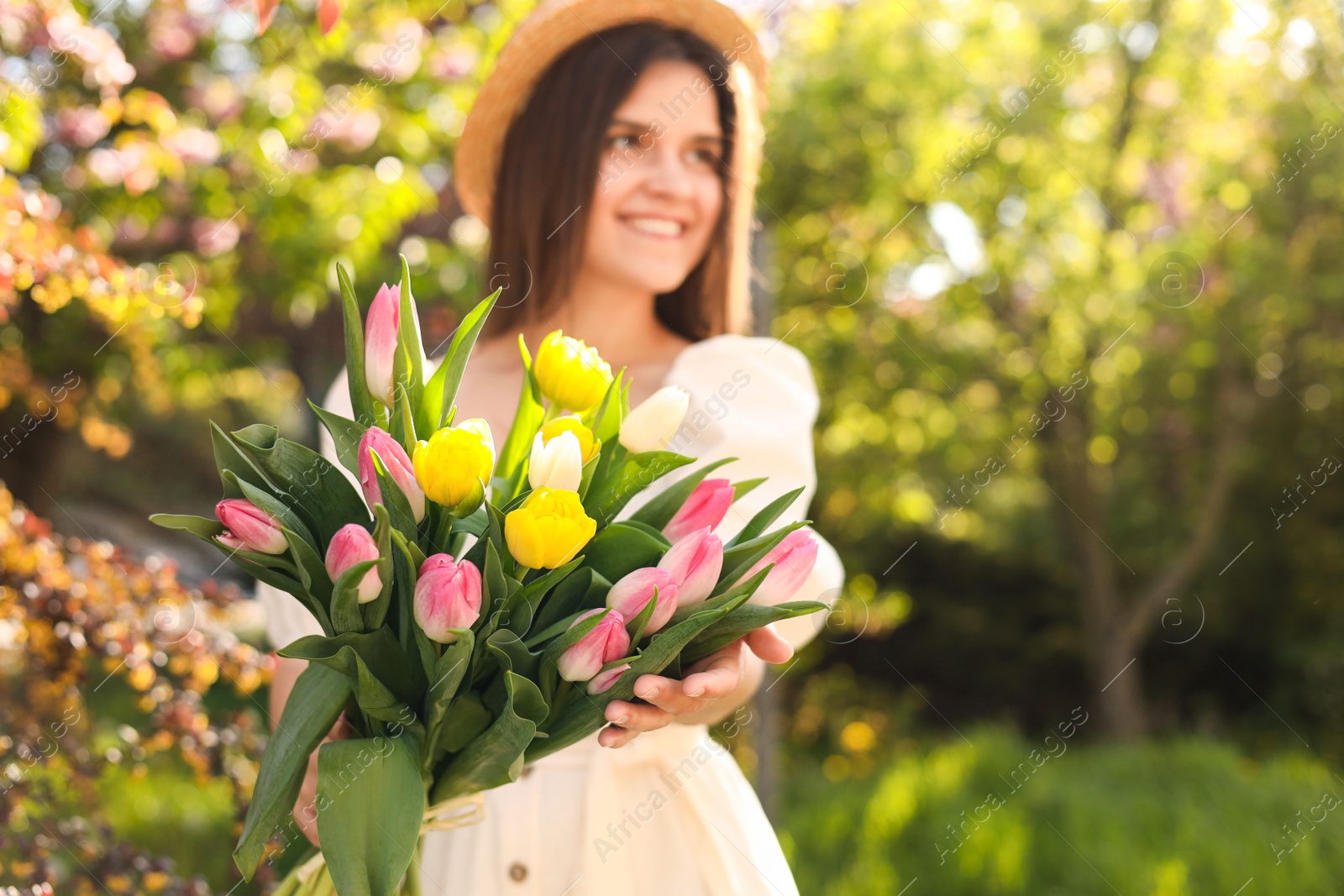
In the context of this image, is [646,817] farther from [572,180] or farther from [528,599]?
[572,180]

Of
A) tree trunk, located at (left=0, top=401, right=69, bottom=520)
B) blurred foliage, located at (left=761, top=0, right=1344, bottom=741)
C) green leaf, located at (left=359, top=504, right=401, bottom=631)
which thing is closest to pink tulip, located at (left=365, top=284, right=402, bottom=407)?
green leaf, located at (left=359, top=504, right=401, bottom=631)

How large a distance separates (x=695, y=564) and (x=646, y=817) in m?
0.54

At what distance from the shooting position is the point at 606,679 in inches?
35.0

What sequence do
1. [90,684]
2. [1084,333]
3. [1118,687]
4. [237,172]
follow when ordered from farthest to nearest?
[1118,687] < [1084,333] < [237,172] < [90,684]

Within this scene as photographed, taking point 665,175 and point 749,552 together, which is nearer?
point 749,552

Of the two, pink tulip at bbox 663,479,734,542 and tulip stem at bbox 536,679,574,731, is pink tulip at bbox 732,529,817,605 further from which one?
tulip stem at bbox 536,679,574,731

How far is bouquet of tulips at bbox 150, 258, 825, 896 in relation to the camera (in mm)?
837

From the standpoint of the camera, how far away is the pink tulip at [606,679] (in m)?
0.88

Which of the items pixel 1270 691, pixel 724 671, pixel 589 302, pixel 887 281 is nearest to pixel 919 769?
pixel 887 281

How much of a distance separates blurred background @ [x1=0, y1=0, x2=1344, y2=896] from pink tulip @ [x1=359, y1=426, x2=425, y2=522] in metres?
0.59

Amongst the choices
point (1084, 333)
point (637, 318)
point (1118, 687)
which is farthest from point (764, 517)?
point (1118, 687)

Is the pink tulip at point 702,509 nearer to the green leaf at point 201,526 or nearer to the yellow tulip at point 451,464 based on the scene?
the yellow tulip at point 451,464

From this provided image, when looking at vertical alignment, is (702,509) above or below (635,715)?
above

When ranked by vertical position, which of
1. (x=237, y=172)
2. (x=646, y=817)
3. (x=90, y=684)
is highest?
(x=237, y=172)
